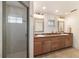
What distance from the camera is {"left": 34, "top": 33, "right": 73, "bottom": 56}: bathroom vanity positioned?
4.60 metres

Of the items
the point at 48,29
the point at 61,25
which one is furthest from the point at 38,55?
the point at 61,25

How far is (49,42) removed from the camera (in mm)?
5160

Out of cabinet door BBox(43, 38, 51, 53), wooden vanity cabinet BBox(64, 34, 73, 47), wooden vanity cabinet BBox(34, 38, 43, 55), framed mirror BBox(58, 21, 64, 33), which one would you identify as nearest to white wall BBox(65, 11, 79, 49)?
wooden vanity cabinet BBox(64, 34, 73, 47)

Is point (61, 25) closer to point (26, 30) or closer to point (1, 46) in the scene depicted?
point (26, 30)

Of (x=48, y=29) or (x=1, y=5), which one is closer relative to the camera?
(x=1, y=5)

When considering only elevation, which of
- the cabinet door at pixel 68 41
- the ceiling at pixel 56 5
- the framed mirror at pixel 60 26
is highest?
the ceiling at pixel 56 5

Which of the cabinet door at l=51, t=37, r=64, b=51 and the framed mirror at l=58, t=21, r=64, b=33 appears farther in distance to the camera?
the framed mirror at l=58, t=21, r=64, b=33

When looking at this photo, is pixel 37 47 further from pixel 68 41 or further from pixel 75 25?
pixel 75 25

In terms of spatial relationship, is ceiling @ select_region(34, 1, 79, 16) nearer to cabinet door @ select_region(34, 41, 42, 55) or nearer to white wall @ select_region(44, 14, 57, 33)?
white wall @ select_region(44, 14, 57, 33)

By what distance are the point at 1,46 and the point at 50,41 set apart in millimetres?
3823

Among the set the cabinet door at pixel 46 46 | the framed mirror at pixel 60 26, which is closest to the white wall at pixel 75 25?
the framed mirror at pixel 60 26

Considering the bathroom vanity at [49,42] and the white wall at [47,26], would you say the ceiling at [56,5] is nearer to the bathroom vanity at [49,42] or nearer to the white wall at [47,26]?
the bathroom vanity at [49,42]

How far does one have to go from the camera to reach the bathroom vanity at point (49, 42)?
460 centimetres

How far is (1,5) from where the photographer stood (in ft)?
5.18
